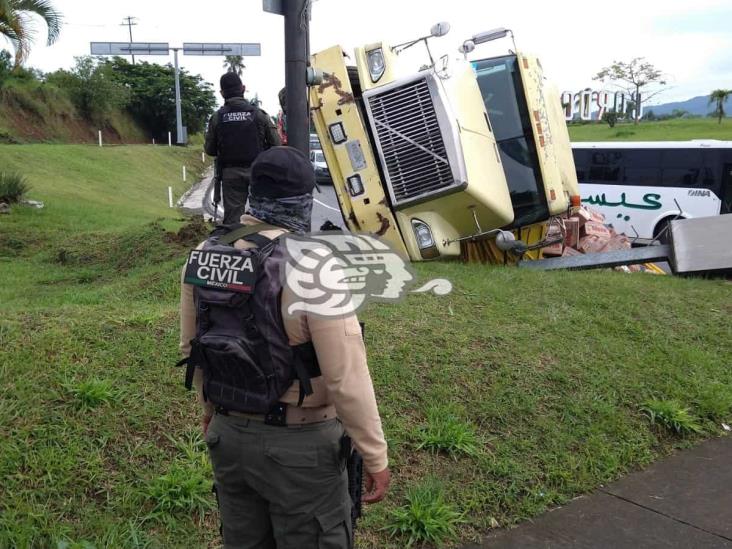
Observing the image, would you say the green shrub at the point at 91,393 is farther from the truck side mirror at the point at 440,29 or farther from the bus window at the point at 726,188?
the bus window at the point at 726,188

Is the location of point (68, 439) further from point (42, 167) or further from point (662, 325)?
point (42, 167)

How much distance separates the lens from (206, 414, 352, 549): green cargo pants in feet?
6.83

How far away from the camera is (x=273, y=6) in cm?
351

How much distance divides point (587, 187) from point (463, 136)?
9532 mm

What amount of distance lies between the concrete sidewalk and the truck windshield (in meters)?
4.14

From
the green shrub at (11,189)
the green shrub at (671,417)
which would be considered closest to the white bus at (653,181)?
the green shrub at (671,417)

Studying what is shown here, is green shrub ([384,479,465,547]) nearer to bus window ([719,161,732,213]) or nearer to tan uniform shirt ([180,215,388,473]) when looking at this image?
tan uniform shirt ([180,215,388,473])

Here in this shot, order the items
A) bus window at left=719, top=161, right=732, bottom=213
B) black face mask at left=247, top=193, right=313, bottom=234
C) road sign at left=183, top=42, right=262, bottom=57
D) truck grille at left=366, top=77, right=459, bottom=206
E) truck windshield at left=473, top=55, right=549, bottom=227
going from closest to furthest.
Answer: black face mask at left=247, top=193, right=313, bottom=234, truck grille at left=366, top=77, right=459, bottom=206, truck windshield at left=473, top=55, right=549, bottom=227, bus window at left=719, top=161, right=732, bottom=213, road sign at left=183, top=42, right=262, bottom=57

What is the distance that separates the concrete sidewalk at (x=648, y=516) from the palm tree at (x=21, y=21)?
400 inches

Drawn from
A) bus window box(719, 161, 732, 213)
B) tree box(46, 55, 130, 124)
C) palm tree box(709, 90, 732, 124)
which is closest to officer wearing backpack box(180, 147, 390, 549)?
bus window box(719, 161, 732, 213)

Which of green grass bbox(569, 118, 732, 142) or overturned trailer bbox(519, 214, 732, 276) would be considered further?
green grass bbox(569, 118, 732, 142)

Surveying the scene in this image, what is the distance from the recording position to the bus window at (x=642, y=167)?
14320 millimetres

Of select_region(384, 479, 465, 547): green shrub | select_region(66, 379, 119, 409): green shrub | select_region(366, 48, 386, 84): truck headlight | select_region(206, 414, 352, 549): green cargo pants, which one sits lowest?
select_region(384, 479, 465, 547): green shrub

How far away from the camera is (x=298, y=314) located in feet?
6.63
